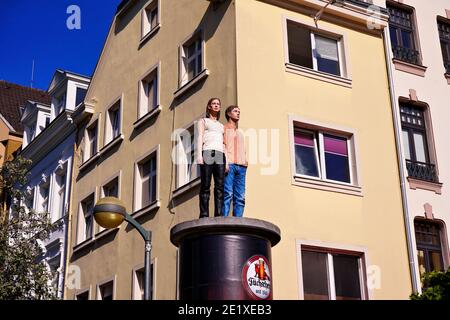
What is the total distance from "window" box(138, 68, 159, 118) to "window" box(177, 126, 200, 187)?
8.62 feet

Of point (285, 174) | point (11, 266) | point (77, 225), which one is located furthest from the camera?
point (77, 225)

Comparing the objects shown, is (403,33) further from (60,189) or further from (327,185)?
(60,189)

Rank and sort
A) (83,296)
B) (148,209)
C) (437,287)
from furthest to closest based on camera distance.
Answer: (83,296) → (148,209) → (437,287)

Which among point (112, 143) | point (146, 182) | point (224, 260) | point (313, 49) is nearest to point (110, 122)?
point (112, 143)

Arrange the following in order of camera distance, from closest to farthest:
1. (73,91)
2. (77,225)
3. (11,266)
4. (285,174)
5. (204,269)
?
(204,269)
(285,174)
(11,266)
(77,225)
(73,91)

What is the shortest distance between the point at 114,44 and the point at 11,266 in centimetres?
837

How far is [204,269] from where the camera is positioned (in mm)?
10289

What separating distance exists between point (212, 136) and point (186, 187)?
5.77 metres

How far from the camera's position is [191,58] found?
19.4m

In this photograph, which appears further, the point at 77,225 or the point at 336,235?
the point at 77,225

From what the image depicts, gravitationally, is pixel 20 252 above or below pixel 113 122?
below
